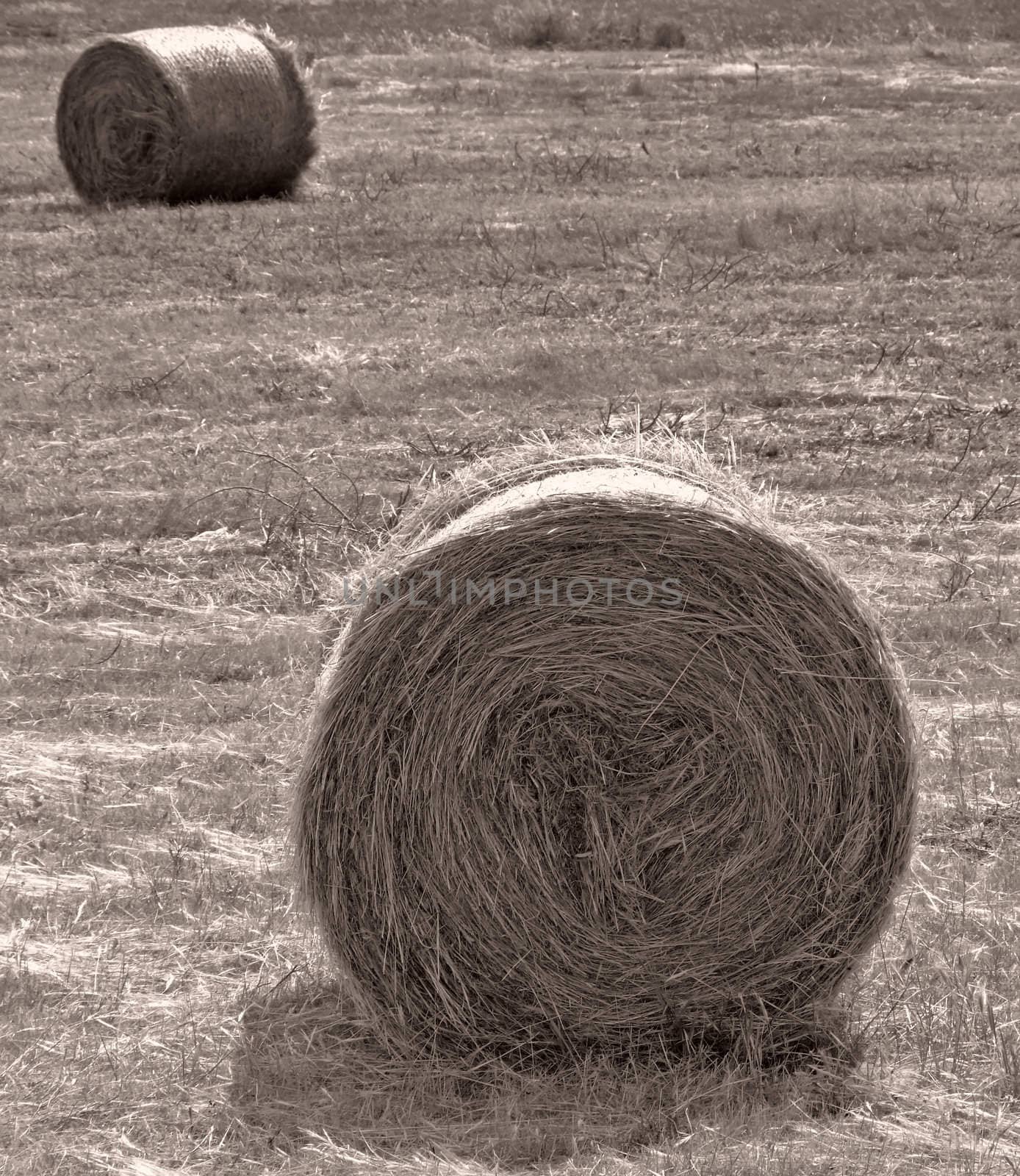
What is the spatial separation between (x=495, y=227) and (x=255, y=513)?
22.9ft

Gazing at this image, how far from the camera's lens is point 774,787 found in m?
5.03

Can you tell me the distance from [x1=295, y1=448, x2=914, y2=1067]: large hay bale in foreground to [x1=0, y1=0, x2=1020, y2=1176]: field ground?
29 cm

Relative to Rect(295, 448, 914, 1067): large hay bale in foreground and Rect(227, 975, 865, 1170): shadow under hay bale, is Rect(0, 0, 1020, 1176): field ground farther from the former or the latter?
Rect(295, 448, 914, 1067): large hay bale in foreground

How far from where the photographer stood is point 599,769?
512cm

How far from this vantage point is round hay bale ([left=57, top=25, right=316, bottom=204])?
1734cm

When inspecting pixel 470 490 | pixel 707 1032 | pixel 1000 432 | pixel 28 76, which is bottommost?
pixel 707 1032

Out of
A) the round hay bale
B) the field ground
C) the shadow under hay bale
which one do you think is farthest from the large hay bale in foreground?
the round hay bale

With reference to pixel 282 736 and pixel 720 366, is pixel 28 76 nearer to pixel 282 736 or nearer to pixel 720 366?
pixel 720 366

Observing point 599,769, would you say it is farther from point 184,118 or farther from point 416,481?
point 184,118

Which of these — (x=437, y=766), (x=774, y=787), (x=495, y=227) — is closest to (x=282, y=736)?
(x=437, y=766)

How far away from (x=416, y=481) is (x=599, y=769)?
528cm

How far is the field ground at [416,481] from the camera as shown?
4742mm

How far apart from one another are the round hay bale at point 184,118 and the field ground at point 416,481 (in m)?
0.52

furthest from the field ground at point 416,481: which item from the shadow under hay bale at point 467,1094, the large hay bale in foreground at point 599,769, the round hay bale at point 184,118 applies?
the round hay bale at point 184,118
